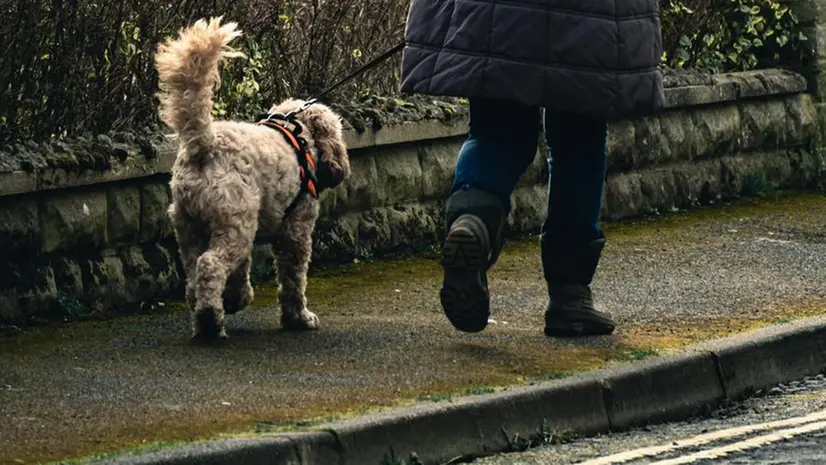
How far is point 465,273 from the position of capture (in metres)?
6.58

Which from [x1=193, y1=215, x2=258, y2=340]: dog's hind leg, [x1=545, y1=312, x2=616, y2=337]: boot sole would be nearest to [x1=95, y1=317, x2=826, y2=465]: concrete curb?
[x1=545, y1=312, x2=616, y2=337]: boot sole

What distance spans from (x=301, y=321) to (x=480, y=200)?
0.99m

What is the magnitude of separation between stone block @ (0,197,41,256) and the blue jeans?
1.68 meters

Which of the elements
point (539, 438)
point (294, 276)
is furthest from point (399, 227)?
point (539, 438)

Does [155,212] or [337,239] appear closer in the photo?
[155,212]

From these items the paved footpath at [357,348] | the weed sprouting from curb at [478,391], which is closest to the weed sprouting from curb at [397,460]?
the paved footpath at [357,348]

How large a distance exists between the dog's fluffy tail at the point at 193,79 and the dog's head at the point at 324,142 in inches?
26.9

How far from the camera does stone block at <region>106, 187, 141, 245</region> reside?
25.4 ft

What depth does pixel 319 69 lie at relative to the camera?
924cm

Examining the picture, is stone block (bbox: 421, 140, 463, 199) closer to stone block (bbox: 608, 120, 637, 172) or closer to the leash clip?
stone block (bbox: 608, 120, 637, 172)

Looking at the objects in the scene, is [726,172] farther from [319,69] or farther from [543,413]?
[543,413]

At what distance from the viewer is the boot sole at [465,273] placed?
6.57 m

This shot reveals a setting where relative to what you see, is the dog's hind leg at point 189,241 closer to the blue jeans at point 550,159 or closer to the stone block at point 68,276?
the stone block at point 68,276

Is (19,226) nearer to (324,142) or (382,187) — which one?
(324,142)
